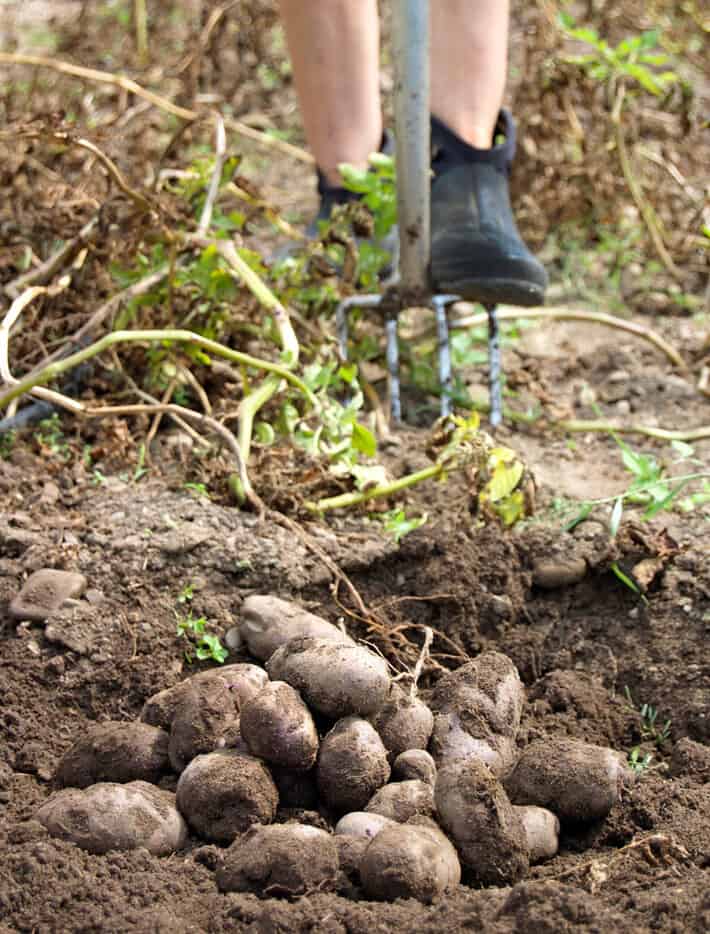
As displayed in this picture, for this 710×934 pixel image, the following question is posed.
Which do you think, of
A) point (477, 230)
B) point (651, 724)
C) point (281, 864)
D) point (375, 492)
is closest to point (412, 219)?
point (477, 230)

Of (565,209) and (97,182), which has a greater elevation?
(97,182)

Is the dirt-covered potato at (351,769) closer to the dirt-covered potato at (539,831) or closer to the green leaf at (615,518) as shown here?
the dirt-covered potato at (539,831)

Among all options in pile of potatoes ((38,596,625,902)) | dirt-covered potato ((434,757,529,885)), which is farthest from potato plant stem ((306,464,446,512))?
dirt-covered potato ((434,757,529,885))

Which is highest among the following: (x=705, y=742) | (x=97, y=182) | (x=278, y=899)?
(x=97, y=182)

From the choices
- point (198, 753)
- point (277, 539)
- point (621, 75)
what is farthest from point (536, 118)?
point (198, 753)

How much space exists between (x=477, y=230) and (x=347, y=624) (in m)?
1.13

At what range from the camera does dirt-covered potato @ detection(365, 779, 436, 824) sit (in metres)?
1.64

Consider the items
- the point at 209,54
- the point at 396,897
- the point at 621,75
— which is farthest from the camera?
the point at 209,54

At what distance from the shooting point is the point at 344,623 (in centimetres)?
211

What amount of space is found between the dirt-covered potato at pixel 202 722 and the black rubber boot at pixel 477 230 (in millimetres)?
1322

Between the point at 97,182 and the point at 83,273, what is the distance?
51cm

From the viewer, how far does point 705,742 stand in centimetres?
193

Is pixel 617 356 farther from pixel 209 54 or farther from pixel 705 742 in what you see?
pixel 209 54

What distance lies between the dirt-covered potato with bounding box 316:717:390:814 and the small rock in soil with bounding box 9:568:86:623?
59 centimetres
